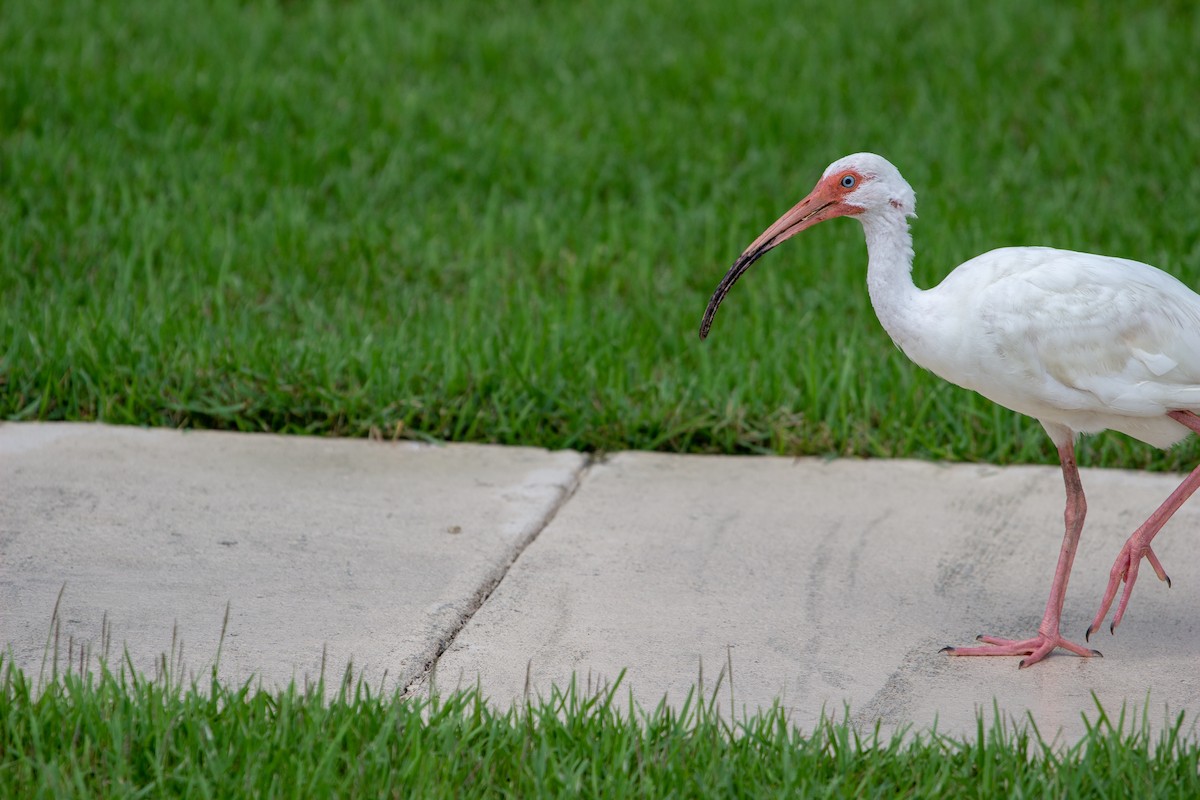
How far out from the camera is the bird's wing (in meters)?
3.69

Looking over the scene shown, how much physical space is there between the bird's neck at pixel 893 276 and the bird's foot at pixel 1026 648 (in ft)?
Result: 2.48

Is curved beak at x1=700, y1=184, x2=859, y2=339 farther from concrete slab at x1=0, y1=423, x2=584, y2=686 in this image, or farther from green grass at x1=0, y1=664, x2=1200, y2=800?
green grass at x1=0, y1=664, x2=1200, y2=800

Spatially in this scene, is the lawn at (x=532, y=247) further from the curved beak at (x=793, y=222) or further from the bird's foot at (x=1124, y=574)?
the curved beak at (x=793, y=222)

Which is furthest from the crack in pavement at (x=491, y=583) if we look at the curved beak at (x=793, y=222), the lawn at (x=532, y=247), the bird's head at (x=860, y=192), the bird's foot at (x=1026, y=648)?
the bird's foot at (x=1026, y=648)

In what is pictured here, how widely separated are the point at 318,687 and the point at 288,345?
232 cm

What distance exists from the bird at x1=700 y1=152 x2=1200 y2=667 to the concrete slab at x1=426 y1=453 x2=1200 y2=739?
0.17 meters

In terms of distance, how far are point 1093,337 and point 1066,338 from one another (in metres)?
0.07

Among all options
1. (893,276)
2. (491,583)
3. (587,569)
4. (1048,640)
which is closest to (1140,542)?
(1048,640)

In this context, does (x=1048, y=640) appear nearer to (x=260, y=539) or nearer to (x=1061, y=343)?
(x=1061, y=343)

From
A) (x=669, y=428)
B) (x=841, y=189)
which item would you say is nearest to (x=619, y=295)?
(x=669, y=428)

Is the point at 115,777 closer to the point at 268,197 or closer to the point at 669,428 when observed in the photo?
the point at 669,428

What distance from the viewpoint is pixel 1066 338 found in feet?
12.1

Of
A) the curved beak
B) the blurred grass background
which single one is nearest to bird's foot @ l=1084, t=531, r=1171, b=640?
the curved beak

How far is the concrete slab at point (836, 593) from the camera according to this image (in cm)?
351
